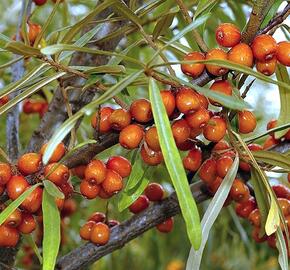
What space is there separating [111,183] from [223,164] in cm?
16

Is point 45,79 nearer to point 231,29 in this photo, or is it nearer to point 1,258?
point 231,29

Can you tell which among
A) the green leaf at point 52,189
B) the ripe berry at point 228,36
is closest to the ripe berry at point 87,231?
the green leaf at point 52,189

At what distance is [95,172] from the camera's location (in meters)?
0.71

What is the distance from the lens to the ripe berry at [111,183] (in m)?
0.73

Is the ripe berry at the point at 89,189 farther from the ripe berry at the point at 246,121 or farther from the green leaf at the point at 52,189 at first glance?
the ripe berry at the point at 246,121

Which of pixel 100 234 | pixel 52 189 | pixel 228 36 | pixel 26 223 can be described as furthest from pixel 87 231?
pixel 228 36

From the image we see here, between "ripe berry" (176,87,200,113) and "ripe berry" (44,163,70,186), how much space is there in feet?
0.50

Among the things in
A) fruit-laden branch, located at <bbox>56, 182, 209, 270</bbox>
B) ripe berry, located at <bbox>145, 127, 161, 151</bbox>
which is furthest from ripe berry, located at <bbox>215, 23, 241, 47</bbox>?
fruit-laden branch, located at <bbox>56, 182, 209, 270</bbox>

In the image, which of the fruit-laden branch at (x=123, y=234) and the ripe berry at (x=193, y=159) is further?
the fruit-laden branch at (x=123, y=234)

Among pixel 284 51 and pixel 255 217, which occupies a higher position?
pixel 284 51

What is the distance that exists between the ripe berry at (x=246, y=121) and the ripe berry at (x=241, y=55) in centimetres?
10

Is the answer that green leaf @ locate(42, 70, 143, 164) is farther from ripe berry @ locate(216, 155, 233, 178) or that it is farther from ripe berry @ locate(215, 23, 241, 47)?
ripe berry @ locate(216, 155, 233, 178)

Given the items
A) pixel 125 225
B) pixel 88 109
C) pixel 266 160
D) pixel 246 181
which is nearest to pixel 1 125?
pixel 125 225

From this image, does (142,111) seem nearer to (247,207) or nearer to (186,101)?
(186,101)
